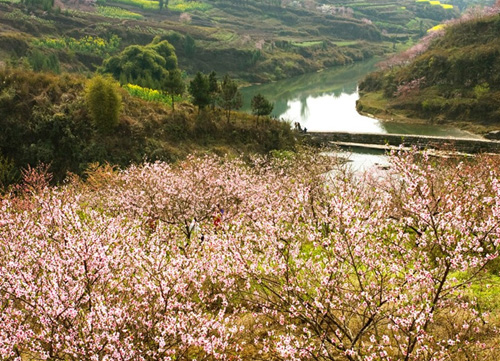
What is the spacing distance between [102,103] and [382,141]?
31044 mm

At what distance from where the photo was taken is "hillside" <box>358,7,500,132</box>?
180 ft

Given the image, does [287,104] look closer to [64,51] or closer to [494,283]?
[64,51]

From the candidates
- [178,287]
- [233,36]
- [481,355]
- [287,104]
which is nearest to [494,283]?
[481,355]

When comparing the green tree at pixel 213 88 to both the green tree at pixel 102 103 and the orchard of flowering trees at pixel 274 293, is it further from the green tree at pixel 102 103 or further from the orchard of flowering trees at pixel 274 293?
the orchard of flowering trees at pixel 274 293

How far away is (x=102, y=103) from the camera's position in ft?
103

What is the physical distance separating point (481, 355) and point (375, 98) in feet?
232

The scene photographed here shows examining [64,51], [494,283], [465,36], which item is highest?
[465,36]

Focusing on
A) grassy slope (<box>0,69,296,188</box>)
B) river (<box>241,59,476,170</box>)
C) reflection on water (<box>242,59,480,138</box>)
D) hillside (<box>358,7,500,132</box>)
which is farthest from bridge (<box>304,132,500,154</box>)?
hillside (<box>358,7,500,132</box>)

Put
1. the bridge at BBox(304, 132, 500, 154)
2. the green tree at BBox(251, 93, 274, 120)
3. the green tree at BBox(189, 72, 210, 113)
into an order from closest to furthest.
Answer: the green tree at BBox(189, 72, 210, 113), the green tree at BBox(251, 93, 274, 120), the bridge at BBox(304, 132, 500, 154)

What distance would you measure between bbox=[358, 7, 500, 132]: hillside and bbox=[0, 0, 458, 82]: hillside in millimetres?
41242

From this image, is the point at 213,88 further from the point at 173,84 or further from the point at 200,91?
the point at 173,84

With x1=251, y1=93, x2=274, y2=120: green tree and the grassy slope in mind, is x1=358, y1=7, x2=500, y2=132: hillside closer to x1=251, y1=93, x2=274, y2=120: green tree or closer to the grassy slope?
x1=251, y1=93, x2=274, y2=120: green tree

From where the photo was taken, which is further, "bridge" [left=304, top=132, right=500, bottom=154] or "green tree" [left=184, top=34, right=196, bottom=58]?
"green tree" [left=184, top=34, right=196, bottom=58]

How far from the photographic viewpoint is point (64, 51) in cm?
7431
